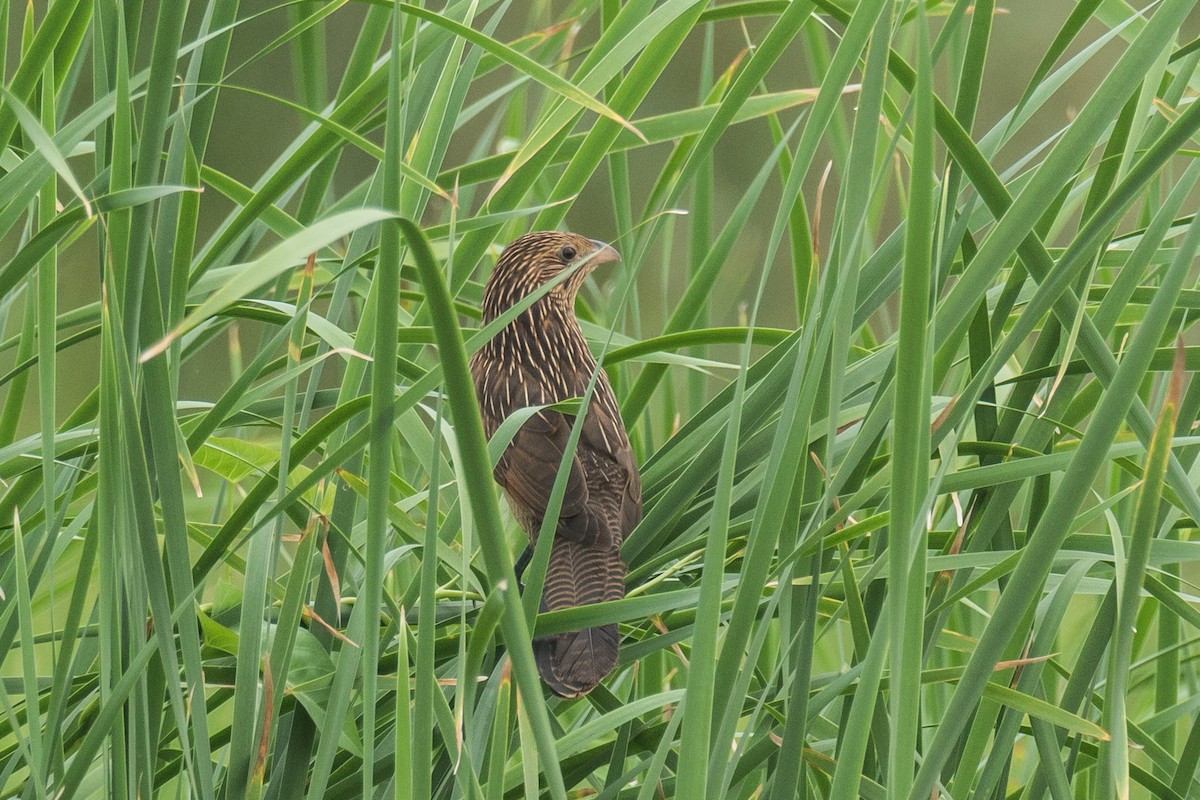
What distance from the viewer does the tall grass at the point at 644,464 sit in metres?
0.74

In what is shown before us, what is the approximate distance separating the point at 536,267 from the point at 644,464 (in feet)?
2.23

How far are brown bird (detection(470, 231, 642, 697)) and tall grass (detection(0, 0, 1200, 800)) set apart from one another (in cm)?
5

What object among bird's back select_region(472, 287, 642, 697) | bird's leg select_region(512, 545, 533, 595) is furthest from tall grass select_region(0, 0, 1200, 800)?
bird's leg select_region(512, 545, 533, 595)

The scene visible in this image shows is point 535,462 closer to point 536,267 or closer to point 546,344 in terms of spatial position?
point 546,344

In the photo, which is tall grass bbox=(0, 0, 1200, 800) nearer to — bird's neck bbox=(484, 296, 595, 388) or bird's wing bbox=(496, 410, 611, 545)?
bird's wing bbox=(496, 410, 611, 545)

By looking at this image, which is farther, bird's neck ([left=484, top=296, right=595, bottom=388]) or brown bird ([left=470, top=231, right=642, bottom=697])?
bird's neck ([left=484, top=296, right=595, bottom=388])

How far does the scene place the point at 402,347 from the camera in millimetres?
1424

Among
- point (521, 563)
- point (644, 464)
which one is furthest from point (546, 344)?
point (644, 464)

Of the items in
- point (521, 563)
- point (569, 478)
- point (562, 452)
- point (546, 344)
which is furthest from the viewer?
point (546, 344)

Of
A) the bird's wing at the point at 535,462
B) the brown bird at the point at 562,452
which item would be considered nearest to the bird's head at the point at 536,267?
the brown bird at the point at 562,452

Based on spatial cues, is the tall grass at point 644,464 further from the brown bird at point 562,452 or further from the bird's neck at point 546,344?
the bird's neck at point 546,344

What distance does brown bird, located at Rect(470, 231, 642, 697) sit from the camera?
1181mm

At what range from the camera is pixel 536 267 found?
2125 millimetres

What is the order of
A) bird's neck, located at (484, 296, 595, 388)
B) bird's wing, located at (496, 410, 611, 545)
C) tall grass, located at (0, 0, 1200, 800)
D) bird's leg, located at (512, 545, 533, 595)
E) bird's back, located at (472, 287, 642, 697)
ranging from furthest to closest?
bird's neck, located at (484, 296, 595, 388) → bird's leg, located at (512, 545, 533, 595) → bird's wing, located at (496, 410, 611, 545) → bird's back, located at (472, 287, 642, 697) → tall grass, located at (0, 0, 1200, 800)
